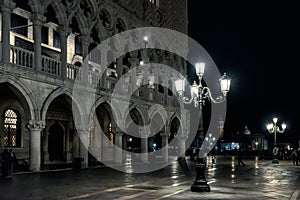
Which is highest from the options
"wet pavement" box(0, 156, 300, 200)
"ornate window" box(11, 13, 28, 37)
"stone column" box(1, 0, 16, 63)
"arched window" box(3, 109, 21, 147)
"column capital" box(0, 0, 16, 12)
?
"ornate window" box(11, 13, 28, 37)

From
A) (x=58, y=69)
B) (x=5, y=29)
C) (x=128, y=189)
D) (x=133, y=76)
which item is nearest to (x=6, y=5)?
(x=5, y=29)

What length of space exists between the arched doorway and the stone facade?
0.23 feet

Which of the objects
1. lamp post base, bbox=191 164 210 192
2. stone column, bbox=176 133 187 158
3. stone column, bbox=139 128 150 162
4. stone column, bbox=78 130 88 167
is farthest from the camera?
stone column, bbox=176 133 187 158

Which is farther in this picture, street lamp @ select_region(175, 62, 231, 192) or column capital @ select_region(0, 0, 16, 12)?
column capital @ select_region(0, 0, 16, 12)

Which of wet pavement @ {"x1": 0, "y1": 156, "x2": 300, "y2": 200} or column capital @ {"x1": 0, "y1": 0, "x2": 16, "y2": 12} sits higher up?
column capital @ {"x1": 0, "y1": 0, "x2": 16, "y2": 12}

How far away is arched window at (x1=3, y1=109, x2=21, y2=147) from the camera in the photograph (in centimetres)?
2716

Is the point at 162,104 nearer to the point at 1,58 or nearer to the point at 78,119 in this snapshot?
the point at 78,119

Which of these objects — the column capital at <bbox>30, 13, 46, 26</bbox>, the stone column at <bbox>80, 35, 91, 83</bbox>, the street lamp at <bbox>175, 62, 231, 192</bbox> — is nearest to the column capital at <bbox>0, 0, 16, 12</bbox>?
the column capital at <bbox>30, 13, 46, 26</bbox>

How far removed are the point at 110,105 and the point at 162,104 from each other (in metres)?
8.13

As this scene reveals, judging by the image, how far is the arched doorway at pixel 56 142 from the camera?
31675 mm

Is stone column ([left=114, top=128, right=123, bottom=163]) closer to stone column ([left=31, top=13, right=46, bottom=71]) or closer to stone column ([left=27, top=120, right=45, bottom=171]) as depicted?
stone column ([left=27, top=120, right=45, bottom=171])

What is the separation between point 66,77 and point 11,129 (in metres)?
5.43

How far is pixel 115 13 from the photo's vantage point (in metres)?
30.8

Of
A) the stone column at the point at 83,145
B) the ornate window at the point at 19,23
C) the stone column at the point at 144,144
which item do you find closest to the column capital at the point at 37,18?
the ornate window at the point at 19,23
